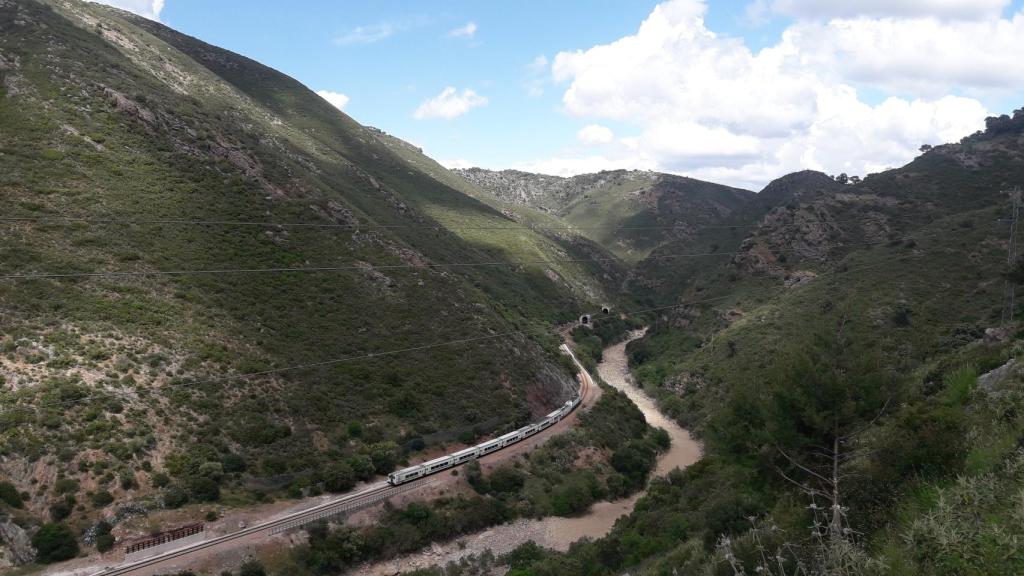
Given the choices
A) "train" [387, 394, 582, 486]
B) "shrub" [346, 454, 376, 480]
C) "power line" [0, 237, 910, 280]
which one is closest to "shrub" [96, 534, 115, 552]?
"shrub" [346, 454, 376, 480]

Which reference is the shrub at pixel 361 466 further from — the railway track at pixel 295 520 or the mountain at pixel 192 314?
the railway track at pixel 295 520

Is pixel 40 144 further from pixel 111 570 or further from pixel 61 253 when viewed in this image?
pixel 111 570

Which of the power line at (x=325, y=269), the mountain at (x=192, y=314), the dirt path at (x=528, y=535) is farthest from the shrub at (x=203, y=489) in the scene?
the power line at (x=325, y=269)

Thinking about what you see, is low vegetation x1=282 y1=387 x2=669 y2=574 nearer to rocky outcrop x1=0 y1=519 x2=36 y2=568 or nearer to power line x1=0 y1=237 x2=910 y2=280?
rocky outcrop x1=0 y1=519 x2=36 y2=568

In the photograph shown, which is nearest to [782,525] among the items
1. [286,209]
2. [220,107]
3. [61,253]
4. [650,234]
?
[61,253]

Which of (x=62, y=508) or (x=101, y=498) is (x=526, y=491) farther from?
(x=62, y=508)
